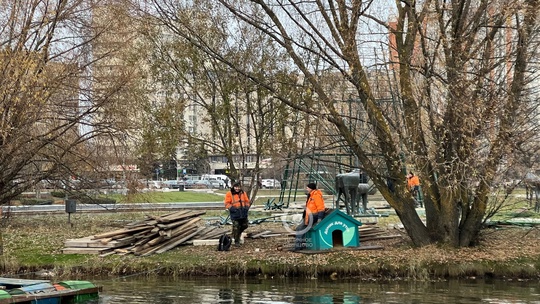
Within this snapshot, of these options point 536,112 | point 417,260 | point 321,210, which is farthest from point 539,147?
point 321,210

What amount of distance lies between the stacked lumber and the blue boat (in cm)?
508

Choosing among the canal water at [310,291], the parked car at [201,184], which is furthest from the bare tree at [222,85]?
the parked car at [201,184]

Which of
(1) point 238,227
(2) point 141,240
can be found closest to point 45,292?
(2) point 141,240

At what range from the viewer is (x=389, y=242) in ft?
65.1

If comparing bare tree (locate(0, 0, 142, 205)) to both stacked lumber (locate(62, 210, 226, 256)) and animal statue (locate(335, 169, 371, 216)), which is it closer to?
stacked lumber (locate(62, 210, 226, 256))

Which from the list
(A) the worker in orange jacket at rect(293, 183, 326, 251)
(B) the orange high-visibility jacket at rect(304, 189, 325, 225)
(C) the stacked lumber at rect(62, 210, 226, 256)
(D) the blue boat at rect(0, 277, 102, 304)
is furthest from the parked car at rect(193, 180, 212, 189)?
(D) the blue boat at rect(0, 277, 102, 304)

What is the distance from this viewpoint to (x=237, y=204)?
19203mm

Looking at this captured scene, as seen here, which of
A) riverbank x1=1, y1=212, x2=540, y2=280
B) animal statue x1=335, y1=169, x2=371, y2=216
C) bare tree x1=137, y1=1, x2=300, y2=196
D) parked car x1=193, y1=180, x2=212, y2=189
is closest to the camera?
riverbank x1=1, y1=212, x2=540, y2=280

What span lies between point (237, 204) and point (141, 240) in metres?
2.97

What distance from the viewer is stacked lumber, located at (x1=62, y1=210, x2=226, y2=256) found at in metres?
19.6

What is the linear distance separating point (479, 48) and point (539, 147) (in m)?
2.94

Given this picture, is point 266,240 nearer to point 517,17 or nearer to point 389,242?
point 389,242

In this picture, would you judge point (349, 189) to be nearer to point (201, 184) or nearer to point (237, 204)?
point (237, 204)

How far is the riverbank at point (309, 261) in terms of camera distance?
17094 mm
